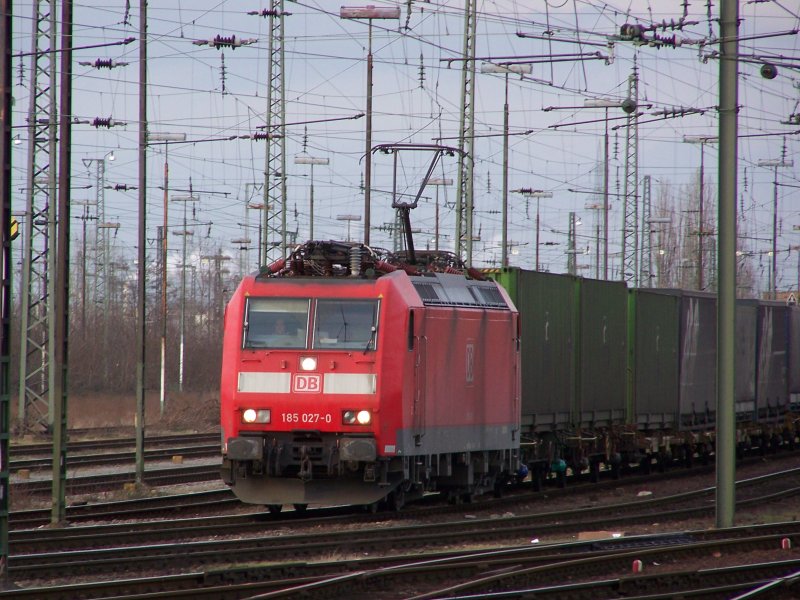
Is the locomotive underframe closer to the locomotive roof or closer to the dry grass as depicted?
the locomotive roof

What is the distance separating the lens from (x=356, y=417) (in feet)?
54.1

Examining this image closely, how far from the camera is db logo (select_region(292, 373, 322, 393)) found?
1656 centimetres

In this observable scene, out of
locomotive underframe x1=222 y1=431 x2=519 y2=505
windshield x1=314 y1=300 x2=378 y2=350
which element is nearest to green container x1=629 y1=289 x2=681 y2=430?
locomotive underframe x1=222 y1=431 x2=519 y2=505

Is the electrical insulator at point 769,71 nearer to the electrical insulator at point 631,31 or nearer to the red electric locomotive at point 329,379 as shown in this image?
the electrical insulator at point 631,31

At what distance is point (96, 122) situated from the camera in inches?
974

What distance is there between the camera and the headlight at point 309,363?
54.6 feet

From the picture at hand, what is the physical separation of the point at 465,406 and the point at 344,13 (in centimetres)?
998

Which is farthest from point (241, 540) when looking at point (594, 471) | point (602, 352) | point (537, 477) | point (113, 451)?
point (113, 451)

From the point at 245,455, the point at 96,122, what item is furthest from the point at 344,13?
the point at 245,455

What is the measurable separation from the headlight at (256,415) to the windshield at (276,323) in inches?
33.6

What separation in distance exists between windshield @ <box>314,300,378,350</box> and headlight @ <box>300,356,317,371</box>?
6.6 inches

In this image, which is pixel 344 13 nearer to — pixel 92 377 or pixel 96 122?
pixel 96 122

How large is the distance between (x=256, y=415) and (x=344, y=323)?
1.65 metres

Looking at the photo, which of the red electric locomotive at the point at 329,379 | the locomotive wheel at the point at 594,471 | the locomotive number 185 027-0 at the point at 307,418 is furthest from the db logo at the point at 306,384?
the locomotive wheel at the point at 594,471
